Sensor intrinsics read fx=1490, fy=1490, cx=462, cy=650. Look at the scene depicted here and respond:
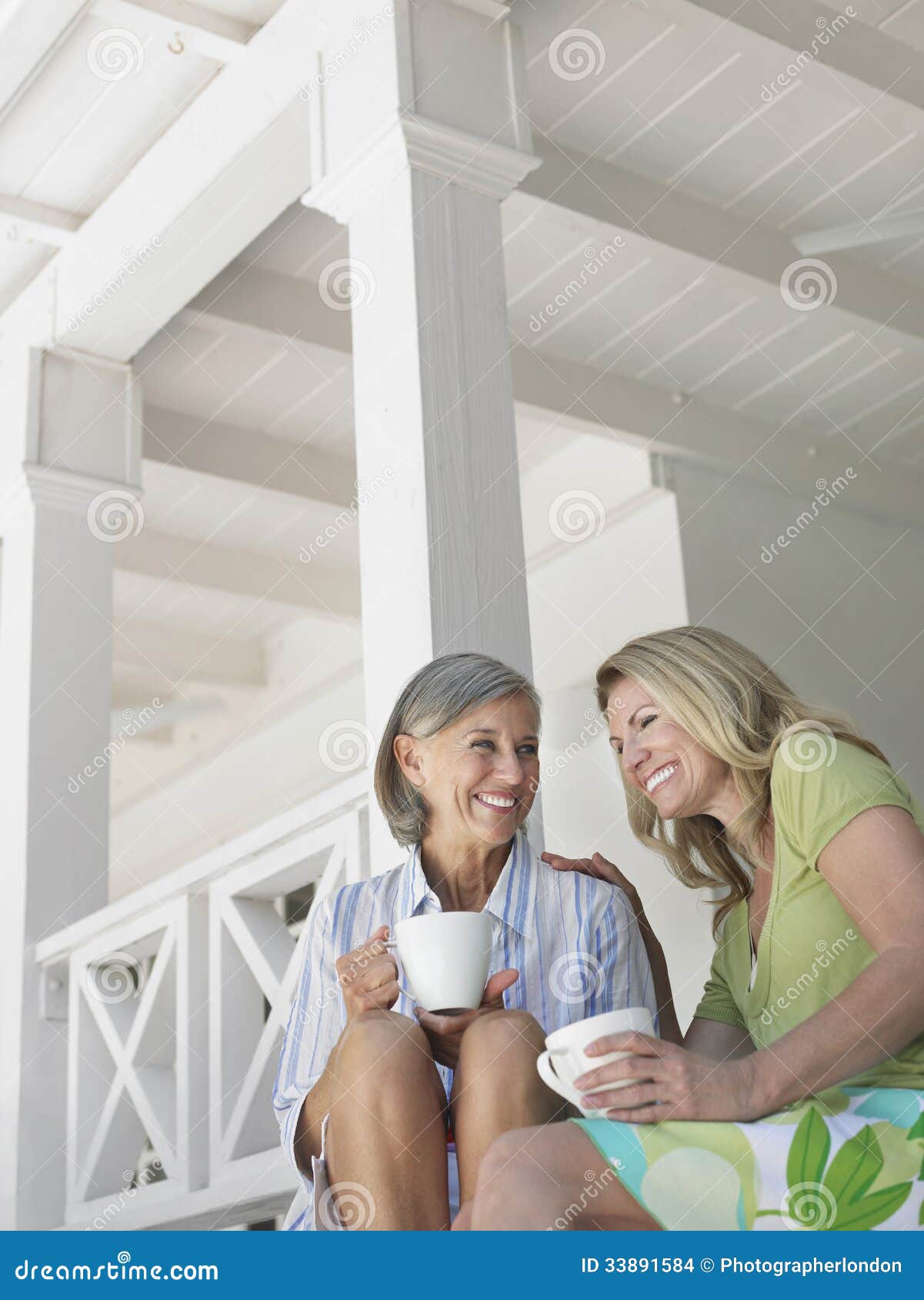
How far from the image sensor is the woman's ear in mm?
1759

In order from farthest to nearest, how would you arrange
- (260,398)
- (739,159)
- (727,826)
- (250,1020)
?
(260,398) < (739,159) < (250,1020) < (727,826)

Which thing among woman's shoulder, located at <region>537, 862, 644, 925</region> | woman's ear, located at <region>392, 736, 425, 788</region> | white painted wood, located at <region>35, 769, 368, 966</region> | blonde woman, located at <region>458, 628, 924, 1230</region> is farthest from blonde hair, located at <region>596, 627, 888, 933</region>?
white painted wood, located at <region>35, 769, 368, 966</region>

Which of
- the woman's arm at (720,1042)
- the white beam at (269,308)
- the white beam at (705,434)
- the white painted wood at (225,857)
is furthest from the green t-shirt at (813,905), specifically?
the white beam at (705,434)

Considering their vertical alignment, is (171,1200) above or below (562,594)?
below

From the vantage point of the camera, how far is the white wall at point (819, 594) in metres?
4.39

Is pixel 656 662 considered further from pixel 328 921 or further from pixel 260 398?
pixel 260 398

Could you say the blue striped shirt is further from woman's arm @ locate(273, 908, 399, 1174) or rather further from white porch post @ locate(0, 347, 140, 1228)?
white porch post @ locate(0, 347, 140, 1228)

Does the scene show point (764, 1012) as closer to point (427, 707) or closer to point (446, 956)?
point (446, 956)

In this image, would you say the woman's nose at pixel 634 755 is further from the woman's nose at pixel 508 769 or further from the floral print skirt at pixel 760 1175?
the floral print skirt at pixel 760 1175

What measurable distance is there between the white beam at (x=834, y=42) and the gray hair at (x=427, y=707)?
5.31 ft

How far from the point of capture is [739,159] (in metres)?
3.36

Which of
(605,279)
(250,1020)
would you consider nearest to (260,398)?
(605,279)

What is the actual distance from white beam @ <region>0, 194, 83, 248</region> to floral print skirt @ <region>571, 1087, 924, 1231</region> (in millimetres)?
2811
